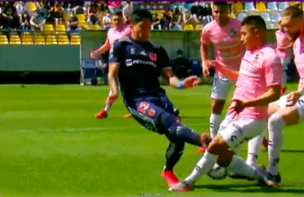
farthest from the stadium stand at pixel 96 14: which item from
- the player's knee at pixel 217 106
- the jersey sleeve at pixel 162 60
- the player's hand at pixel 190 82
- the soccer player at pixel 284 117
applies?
the player's hand at pixel 190 82

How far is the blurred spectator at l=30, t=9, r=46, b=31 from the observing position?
110ft

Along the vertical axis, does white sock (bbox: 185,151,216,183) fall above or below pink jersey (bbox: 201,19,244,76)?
below

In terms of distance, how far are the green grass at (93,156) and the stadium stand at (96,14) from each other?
13132mm

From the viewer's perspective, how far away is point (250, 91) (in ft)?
30.4

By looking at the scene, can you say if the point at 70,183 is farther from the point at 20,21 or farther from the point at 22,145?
the point at 20,21

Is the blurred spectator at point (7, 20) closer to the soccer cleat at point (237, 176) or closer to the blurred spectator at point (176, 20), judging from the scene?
the blurred spectator at point (176, 20)

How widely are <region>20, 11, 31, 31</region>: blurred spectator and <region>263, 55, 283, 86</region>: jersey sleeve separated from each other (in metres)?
24.6

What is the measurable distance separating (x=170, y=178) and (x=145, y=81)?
1.18 metres

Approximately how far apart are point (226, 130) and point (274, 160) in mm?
1009

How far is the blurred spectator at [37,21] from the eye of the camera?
33.4 meters

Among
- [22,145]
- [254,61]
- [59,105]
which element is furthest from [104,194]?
[59,105]

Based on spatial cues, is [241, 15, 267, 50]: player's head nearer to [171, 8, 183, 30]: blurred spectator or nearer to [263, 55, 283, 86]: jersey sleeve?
[263, 55, 283, 86]: jersey sleeve

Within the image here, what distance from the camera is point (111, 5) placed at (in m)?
33.9

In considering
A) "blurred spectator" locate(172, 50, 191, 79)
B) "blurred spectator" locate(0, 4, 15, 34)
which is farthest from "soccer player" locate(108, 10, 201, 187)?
"blurred spectator" locate(0, 4, 15, 34)
